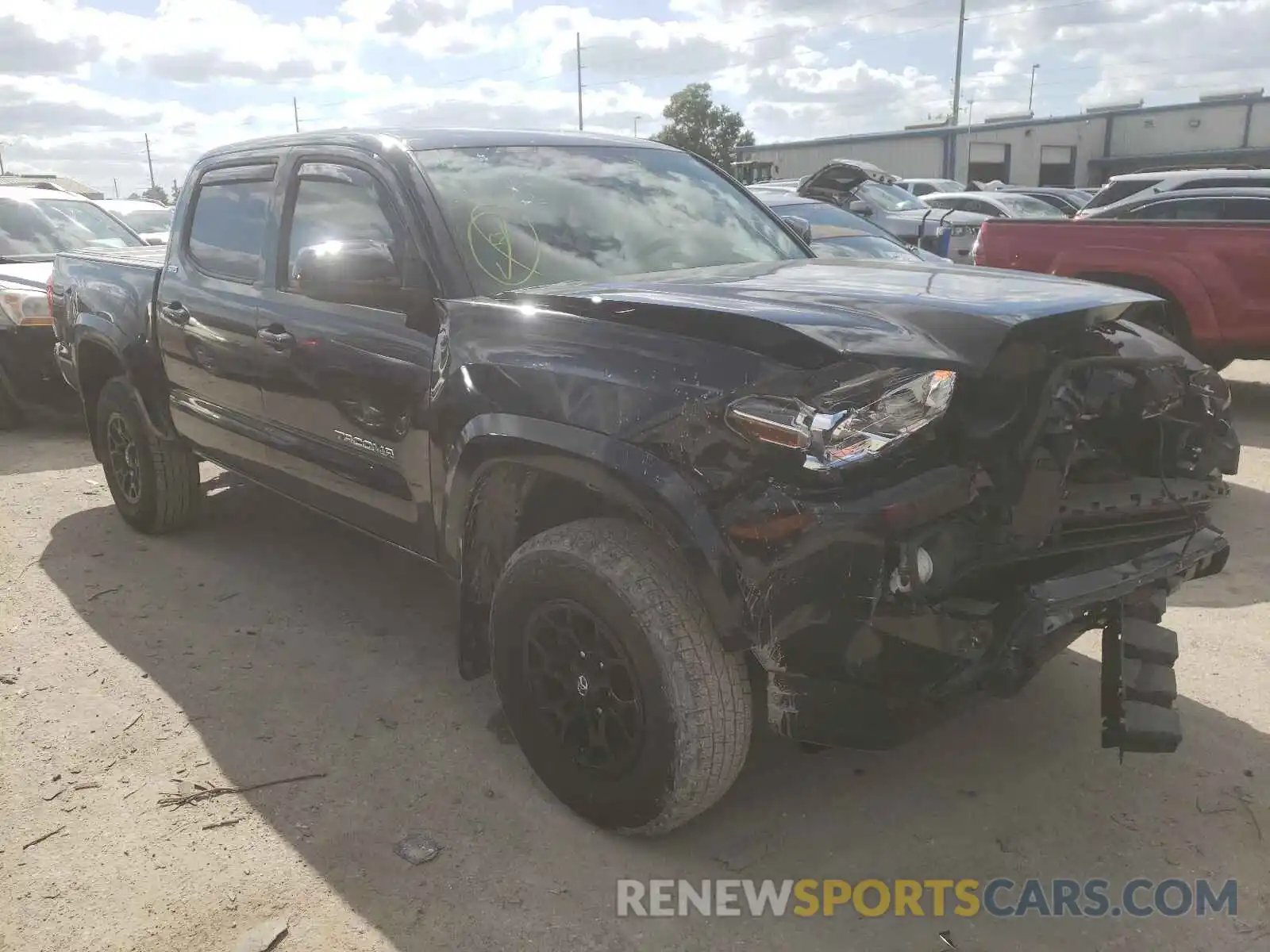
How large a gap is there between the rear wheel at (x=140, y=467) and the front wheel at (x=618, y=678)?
9.04ft

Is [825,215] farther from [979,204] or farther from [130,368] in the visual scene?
[979,204]

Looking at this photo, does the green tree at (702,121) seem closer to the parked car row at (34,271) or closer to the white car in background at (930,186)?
the white car in background at (930,186)

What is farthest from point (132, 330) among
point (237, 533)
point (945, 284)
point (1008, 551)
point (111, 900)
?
point (1008, 551)

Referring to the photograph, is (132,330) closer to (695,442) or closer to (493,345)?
(493,345)

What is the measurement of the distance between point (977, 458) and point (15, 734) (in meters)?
3.09

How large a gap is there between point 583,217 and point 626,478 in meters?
1.36

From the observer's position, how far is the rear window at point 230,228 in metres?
3.84

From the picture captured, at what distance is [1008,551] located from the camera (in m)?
2.22

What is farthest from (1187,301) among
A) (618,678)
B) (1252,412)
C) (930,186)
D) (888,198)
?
(930,186)

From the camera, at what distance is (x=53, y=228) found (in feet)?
27.6

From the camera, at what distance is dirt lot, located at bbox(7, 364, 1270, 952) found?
2.35 m

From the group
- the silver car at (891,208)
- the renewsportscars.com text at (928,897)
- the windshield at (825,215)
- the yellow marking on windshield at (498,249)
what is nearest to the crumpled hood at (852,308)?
the yellow marking on windshield at (498,249)

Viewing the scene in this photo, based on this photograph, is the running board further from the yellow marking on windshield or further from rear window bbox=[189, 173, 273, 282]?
rear window bbox=[189, 173, 273, 282]

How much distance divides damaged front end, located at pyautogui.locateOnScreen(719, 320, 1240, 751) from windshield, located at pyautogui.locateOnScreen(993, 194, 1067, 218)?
14888mm
